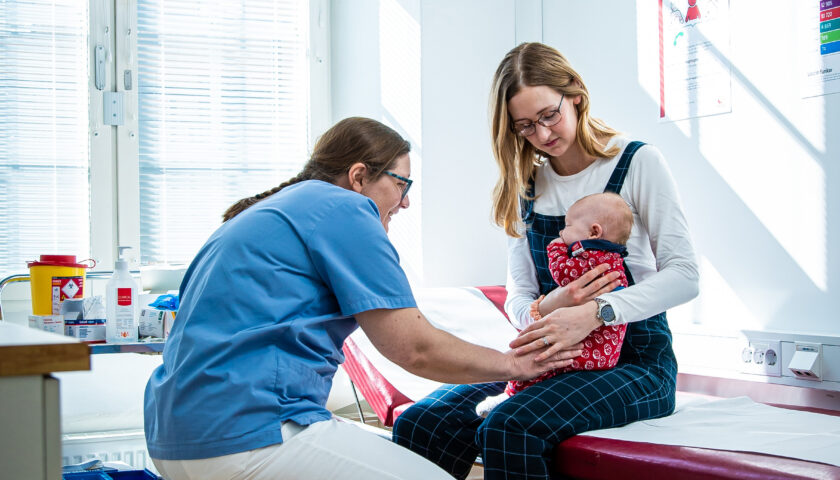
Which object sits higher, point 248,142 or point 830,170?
point 248,142

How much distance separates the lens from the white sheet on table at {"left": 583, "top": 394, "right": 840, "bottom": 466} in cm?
160

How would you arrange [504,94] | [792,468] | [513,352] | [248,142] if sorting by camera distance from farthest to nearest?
[248,142] < [504,94] < [513,352] < [792,468]

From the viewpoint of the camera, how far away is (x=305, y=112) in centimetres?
377

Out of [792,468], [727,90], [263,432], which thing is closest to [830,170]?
[727,90]

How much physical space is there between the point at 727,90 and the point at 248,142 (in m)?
2.20

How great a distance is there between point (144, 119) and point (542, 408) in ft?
8.44

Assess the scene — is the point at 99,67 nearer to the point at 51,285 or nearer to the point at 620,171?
the point at 51,285

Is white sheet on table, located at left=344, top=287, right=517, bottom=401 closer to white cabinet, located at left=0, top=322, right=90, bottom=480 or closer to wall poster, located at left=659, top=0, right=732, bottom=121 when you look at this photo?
wall poster, located at left=659, top=0, right=732, bottom=121

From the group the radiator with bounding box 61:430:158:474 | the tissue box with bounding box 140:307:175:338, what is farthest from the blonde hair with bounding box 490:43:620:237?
the radiator with bounding box 61:430:158:474

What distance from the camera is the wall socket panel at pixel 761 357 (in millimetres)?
2379

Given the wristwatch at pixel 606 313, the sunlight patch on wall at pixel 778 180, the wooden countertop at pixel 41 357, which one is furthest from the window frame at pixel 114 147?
the wooden countertop at pixel 41 357

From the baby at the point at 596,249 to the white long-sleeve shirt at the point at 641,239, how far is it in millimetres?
76

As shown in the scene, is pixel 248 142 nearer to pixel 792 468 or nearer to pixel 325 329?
pixel 325 329

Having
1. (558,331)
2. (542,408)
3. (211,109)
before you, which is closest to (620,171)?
(558,331)
